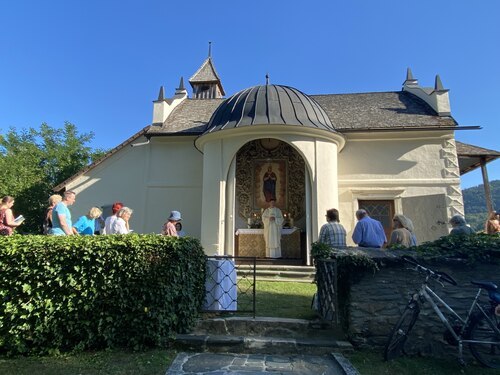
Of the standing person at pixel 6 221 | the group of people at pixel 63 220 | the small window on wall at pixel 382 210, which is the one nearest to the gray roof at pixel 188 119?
the small window on wall at pixel 382 210

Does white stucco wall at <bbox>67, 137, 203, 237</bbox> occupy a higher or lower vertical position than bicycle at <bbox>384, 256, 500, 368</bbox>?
higher

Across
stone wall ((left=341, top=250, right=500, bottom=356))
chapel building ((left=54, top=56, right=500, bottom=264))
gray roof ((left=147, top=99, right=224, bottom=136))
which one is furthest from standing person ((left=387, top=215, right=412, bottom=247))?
gray roof ((left=147, top=99, right=224, bottom=136))

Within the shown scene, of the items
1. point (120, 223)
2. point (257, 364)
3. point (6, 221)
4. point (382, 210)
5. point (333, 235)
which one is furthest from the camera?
point (382, 210)

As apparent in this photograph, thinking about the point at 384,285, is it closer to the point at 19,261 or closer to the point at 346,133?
the point at 19,261

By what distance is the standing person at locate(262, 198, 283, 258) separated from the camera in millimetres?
11336

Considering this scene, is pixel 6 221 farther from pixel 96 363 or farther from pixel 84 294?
pixel 96 363

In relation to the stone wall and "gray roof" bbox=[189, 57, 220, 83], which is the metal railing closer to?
the stone wall

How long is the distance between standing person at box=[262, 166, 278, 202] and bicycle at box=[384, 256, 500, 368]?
8475 millimetres

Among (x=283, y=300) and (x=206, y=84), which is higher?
(x=206, y=84)

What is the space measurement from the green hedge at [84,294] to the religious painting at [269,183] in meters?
8.36

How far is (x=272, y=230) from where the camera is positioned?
11508 mm

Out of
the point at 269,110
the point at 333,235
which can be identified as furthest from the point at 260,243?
the point at 333,235

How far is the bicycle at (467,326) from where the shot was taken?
4246mm

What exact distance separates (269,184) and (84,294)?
9059 mm
